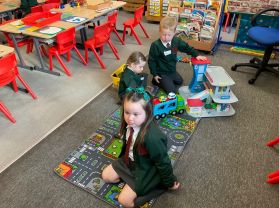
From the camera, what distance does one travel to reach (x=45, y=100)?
3.01 meters

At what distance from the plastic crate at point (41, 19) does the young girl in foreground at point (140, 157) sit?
7.48 feet

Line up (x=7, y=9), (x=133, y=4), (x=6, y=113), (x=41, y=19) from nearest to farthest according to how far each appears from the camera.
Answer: (x=6, y=113) → (x=41, y=19) → (x=7, y=9) → (x=133, y=4)

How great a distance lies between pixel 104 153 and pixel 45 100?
4.04ft

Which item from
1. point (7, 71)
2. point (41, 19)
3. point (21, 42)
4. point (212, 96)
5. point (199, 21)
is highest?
point (41, 19)

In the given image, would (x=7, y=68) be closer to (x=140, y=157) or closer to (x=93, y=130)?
(x=93, y=130)

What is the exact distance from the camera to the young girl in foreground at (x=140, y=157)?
1.49 m

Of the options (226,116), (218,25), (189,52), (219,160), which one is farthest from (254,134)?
(218,25)

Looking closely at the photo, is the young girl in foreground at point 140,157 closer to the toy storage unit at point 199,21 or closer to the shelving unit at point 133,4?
the toy storage unit at point 199,21

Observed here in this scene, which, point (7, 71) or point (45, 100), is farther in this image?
point (45, 100)

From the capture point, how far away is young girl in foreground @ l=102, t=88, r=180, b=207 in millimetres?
1491

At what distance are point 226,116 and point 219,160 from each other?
64 centimetres

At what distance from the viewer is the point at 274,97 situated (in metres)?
2.93

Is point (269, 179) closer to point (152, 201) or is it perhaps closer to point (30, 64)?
point (152, 201)

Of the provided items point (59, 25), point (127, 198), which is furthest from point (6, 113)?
point (127, 198)
